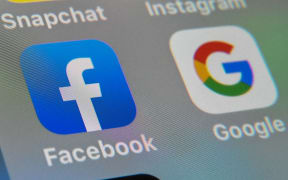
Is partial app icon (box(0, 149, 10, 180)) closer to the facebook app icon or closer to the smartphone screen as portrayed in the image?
the smartphone screen

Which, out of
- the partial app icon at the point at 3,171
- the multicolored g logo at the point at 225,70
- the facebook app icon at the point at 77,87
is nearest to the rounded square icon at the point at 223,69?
the multicolored g logo at the point at 225,70

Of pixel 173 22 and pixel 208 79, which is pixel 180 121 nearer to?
pixel 208 79

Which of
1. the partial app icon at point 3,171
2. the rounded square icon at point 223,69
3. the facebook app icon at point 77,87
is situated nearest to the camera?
the partial app icon at point 3,171

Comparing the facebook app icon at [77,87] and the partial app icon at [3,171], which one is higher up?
the facebook app icon at [77,87]

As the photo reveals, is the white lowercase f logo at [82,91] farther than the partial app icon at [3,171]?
Yes

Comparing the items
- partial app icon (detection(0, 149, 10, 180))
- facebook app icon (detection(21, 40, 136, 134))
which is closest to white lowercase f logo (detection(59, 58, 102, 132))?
facebook app icon (detection(21, 40, 136, 134))

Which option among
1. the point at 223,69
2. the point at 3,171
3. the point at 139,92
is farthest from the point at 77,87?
the point at 223,69

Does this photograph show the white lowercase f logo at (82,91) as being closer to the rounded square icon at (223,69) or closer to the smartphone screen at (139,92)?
the smartphone screen at (139,92)

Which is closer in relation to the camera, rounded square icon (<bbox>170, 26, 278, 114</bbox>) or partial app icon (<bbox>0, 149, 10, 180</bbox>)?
partial app icon (<bbox>0, 149, 10, 180</bbox>)

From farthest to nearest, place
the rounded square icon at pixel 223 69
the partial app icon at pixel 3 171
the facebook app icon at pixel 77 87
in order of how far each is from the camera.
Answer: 1. the rounded square icon at pixel 223 69
2. the facebook app icon at pixel 77 87
3. the partial app icon at pixel 3 171
